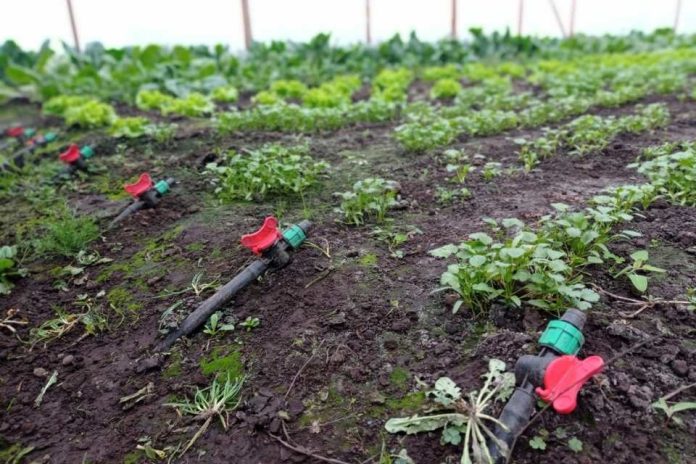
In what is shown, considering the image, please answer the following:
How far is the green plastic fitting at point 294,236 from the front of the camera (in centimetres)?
272

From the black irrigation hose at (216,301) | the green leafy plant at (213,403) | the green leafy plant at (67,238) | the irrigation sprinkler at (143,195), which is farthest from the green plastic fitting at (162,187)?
the green leafy plant at (213,403)

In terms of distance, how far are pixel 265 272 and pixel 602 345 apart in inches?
64.5

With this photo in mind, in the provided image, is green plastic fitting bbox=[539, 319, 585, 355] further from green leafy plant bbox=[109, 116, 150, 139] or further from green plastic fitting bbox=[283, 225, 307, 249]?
green leafy plant bbox=[109, 116, 150, 139]

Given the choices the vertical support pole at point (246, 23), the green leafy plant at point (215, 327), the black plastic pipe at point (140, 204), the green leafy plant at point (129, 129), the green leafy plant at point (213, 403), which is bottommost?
the green leafy plant at point (213, 403)

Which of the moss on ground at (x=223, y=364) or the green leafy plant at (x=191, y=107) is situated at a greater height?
the green leafy plant at (x=191, y=107)

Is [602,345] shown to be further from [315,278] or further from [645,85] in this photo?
[645,85]

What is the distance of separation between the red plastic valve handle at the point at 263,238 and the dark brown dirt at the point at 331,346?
210 mm

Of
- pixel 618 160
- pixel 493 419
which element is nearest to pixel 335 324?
pixel 493 419

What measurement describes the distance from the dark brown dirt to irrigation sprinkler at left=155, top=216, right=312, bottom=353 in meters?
0.06

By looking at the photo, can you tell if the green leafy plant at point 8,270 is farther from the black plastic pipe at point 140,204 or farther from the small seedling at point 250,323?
the small seedling at point 250,323

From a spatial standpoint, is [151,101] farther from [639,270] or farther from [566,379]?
[566,379]

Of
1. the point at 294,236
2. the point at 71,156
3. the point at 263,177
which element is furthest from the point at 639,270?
the point at 71,156

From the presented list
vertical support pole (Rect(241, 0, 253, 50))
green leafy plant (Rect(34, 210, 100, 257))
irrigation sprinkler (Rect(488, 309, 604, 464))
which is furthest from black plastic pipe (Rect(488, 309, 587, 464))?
vertical support pole (Rect(241, 0, 253, 50))

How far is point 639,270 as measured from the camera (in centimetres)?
242
